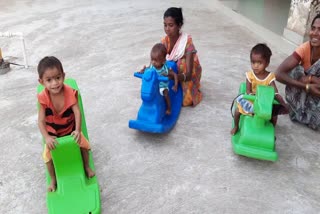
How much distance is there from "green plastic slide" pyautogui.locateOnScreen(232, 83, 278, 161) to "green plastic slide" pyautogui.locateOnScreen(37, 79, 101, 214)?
3.59 ft

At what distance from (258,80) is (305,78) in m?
0.43

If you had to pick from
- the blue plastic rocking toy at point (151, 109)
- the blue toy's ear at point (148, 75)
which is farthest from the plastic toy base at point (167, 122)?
the blue toy's ear at point (148, 75)

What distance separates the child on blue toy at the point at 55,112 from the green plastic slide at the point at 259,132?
110 cm

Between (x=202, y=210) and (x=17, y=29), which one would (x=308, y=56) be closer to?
(x=202, y=210)

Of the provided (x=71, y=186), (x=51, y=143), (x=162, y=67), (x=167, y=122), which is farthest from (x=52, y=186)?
(x=162, y=67)

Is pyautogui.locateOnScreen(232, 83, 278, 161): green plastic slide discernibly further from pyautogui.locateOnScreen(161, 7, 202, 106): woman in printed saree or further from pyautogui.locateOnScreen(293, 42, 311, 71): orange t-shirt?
pyautogui.locateOnScreen(161, 7, 202, 106): woman in printed saree

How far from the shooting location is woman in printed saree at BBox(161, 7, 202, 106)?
305 cm

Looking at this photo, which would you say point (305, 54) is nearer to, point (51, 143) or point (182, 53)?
point (182, 53)

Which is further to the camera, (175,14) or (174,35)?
(174,35)

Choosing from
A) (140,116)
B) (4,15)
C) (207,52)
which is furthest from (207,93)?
(4,15)

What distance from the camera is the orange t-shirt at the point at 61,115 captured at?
6.97ft

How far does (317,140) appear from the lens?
2.76 metres

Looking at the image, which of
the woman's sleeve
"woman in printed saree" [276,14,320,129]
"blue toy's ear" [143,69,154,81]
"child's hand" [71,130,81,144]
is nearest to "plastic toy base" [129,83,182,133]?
"blue toy's ear" [143,69,154,81]

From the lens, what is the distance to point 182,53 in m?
3.18
